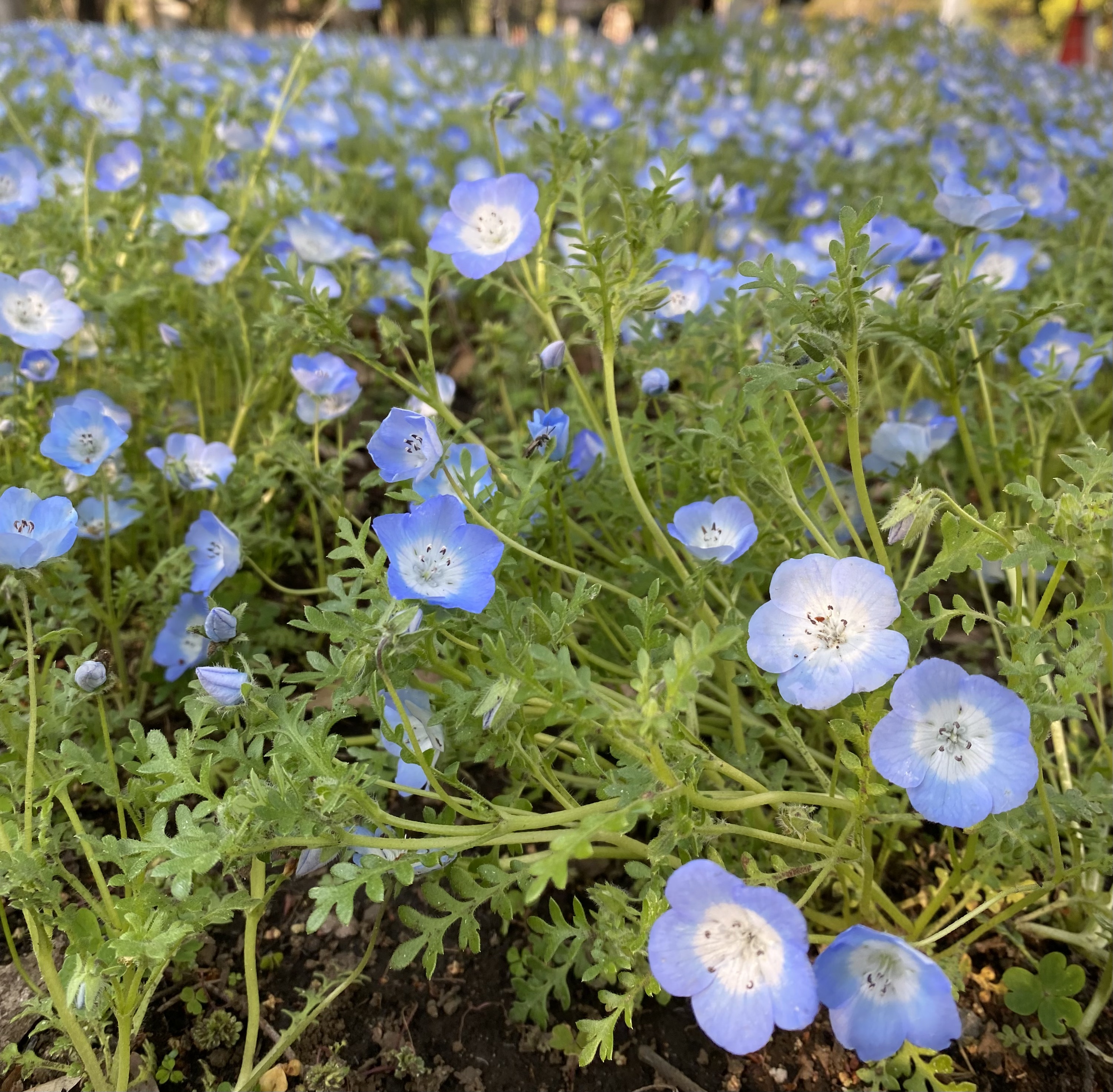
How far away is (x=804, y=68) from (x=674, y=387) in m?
5.71

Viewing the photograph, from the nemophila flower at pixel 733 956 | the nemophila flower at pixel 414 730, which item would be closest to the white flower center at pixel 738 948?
the nemophila flower at pixel 733 956

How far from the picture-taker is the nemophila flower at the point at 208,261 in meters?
2.21

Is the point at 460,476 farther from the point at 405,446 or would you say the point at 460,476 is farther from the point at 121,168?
the point at 121,168

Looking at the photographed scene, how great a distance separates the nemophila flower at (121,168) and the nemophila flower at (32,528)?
1520 millimetres

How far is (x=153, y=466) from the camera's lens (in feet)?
6.61

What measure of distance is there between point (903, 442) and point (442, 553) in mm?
1074

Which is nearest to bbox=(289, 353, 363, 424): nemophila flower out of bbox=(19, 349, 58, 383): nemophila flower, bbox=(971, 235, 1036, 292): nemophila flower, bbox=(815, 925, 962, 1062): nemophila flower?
bbox=(19, 349, 58, 383): nemophila flower

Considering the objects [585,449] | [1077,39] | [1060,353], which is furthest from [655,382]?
[1077,39]

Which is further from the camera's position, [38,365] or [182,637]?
[38,365]

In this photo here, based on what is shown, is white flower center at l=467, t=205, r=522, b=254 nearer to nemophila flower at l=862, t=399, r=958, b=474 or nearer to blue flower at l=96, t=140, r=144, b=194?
nemophila flower at l=862, t=399, r=958, b=474

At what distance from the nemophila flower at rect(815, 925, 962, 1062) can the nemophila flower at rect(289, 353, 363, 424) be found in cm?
135

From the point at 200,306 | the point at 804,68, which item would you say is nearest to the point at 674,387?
the point at 200,306

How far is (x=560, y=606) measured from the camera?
1.14 meters

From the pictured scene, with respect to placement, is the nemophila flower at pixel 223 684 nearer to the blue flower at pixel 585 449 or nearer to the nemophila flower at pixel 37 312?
the blue flower at pixel 585 449
